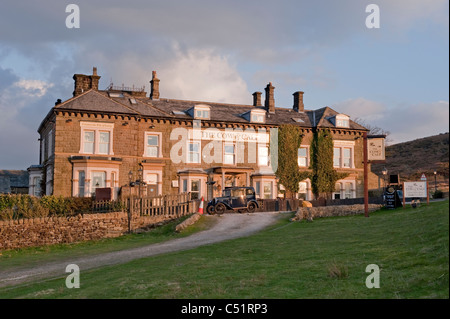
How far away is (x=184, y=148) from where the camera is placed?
121ft

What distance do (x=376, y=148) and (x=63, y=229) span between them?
17278mm

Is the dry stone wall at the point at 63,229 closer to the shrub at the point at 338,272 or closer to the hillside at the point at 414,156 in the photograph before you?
the shrub at the point at 338,272

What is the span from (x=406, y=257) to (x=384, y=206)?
66.9 feet

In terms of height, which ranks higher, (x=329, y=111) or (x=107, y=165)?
(x=329, y=111)

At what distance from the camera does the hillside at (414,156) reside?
64875 millimetres

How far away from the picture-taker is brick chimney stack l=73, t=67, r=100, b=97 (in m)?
36.5

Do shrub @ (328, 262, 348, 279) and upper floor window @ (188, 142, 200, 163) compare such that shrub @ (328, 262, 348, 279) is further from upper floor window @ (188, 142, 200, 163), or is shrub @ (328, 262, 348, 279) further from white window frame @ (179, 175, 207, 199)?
upper floor window @ (188, 142, 200, 163)

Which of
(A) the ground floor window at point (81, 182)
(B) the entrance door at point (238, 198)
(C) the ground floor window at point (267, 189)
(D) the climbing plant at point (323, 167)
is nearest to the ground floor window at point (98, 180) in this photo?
(A) the ground floor window at point (81, 182)

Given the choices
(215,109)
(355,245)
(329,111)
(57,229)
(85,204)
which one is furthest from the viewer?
(329,111)

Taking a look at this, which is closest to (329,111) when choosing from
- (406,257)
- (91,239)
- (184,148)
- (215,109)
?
Answer: (215,109)

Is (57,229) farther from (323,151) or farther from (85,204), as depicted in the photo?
(323,151)

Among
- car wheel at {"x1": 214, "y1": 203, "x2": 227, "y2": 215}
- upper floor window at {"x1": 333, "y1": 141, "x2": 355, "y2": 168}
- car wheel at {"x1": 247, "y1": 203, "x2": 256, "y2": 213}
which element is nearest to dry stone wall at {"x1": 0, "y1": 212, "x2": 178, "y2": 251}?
car wheel at {"x1": 214, "y1": 203, "x2": 227, "y2": 215}

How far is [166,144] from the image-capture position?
3641 cm

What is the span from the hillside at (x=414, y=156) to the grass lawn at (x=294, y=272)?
163 ft
